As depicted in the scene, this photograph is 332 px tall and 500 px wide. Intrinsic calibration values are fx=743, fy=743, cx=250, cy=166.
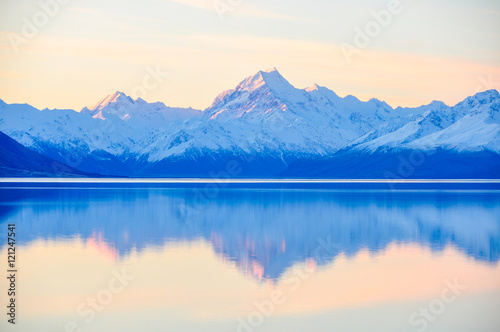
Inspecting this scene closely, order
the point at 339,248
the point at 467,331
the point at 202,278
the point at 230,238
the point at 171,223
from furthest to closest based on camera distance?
the point at 171,223, the point at 230,238, the point at 339,248, the point at 202,278, the point at 467,331

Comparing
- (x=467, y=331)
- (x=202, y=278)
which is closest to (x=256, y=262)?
(x=202, y=278)

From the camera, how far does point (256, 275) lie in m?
46.7

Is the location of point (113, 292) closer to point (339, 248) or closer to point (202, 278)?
point (202, 278)

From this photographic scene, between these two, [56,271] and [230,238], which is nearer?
[56,271]

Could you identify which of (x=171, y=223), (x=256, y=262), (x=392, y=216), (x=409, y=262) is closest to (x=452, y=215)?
(x=392, y=216)

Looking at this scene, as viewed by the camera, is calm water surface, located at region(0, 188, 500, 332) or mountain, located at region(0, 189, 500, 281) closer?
calm water surface, located at region(0, 188, 500, 332)

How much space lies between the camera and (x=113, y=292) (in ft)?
136

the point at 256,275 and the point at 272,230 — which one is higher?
the point at 272,230

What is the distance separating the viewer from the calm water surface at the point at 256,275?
35.7 metres

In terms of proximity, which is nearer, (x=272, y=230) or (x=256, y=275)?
(x=256, y=275)

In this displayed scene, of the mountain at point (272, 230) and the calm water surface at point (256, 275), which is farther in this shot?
the mountain at point (272, 230)

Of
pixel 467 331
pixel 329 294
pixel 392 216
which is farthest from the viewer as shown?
pixel 392 216

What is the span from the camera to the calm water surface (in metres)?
35.7

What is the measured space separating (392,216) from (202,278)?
4977cm
